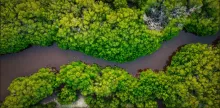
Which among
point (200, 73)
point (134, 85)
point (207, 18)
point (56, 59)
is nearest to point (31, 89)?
point (56, 59)

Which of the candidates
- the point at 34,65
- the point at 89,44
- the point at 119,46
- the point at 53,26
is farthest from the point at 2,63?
the point at 119,46

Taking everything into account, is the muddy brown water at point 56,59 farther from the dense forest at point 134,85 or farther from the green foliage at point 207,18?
the green foliage at point 207,18

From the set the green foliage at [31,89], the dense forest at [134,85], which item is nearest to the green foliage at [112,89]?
the dense forest at [134,85]

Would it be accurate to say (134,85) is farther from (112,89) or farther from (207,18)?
(207,18)

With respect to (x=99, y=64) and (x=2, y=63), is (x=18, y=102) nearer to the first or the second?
(x=2, y=63)

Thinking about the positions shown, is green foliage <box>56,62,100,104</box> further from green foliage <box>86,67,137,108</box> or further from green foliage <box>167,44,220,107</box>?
green foliage <box>167,44,220,107</box>

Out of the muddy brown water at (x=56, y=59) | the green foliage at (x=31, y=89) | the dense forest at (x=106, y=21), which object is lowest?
the green foliage at (x=31, y=89)
